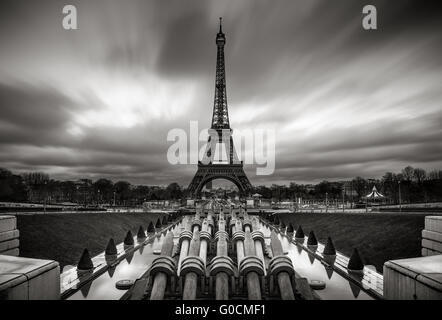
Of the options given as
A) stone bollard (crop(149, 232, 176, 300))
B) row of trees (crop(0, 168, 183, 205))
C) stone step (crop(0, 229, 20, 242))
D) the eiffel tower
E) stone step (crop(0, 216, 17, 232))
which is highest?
the eiffel tower

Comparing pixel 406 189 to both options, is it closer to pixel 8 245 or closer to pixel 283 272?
pixel 283 272

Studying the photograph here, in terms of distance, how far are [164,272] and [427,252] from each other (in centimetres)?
928

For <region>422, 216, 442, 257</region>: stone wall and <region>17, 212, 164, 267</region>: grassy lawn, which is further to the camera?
<region>17, 212, 164, 267</region>: grassy lawn

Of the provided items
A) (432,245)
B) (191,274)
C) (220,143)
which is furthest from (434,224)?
(220,143)

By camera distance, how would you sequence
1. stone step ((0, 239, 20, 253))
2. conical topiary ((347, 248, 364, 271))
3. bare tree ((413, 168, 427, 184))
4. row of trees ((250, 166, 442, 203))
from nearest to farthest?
stone step ((0, 239, 20, 253)) < conical topiary ((347, 248, 364, 271)) < row of trees ((250, 166, 442, 203)) < bare tree ((413, 168, 427, 184))

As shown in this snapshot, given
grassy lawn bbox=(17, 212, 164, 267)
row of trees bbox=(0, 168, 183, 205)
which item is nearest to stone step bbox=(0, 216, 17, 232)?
grassy lawn bbox=(17, 212, 164, 267)

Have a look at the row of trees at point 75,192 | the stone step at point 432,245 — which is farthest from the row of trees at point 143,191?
the stone step at point 432,245

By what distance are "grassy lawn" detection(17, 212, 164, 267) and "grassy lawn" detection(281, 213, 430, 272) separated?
18.4 m

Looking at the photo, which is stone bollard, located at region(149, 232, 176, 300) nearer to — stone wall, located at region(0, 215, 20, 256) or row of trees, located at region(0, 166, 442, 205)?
stone wall, located at region(0, 215, 20, 256)

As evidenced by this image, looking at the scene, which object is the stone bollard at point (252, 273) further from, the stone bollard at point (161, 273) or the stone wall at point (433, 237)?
the stone wall at point (433, 237)

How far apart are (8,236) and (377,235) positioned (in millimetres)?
21669

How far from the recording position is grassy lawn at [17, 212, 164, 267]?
18062 millimetres
